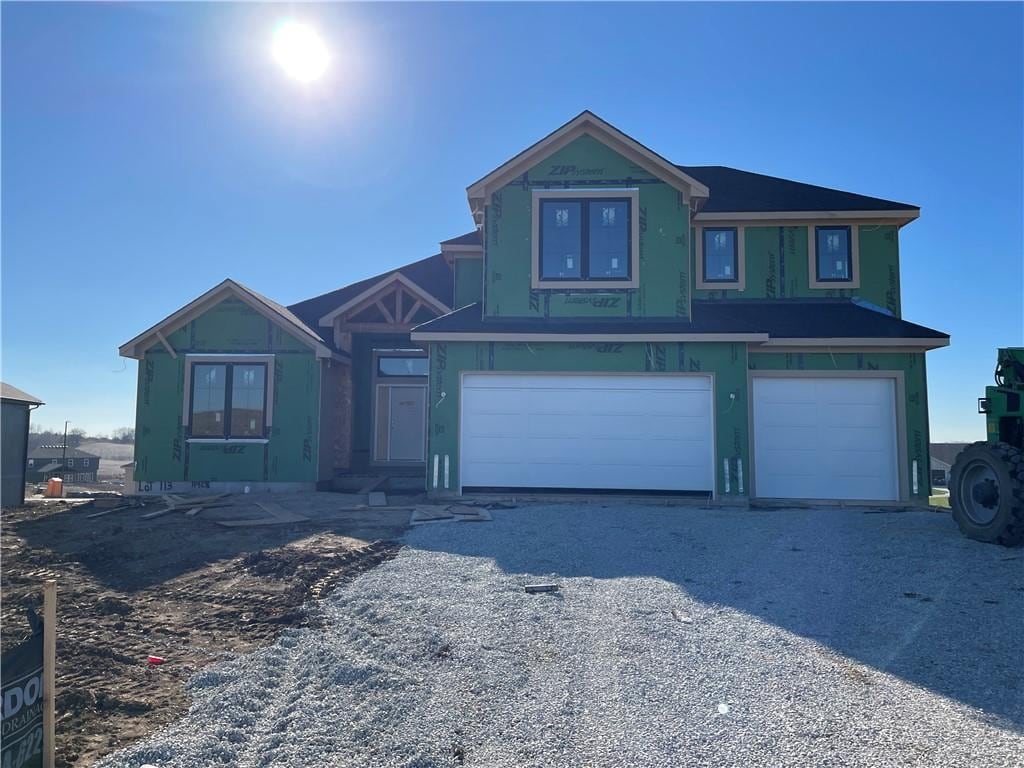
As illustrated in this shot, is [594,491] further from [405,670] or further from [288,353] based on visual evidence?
[405,670]

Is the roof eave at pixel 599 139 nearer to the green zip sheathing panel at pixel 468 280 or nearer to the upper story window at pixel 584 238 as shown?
the upper story window at pixel 584 238

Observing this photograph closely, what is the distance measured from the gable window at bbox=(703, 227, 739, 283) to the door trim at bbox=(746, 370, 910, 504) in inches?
108

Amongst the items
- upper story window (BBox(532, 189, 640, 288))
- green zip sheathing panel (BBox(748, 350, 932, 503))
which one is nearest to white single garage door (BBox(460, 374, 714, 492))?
Answer: green zip sheathing panel (BBox(748, 350, 932, 503))

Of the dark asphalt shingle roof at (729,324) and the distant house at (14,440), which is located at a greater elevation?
the dark asphalt shingle roof at (729,324)

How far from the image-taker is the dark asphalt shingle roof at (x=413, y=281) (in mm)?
16703

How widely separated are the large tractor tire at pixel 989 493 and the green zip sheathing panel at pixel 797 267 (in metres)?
6.49

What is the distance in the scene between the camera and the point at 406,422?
1617cm

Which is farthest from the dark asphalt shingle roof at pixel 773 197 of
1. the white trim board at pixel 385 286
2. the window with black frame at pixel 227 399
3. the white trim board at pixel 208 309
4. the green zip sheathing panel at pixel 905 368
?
the window with black frame at pixel 227 399

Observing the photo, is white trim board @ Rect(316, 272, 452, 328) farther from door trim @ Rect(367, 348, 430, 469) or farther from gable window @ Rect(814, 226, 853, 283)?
gable window @ Rect(814, 226, 853, 283)

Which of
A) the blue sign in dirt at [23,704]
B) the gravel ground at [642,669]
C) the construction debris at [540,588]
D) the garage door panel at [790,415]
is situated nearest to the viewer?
the blue sign in dirt at [23,704]

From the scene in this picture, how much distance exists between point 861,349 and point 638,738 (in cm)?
1114

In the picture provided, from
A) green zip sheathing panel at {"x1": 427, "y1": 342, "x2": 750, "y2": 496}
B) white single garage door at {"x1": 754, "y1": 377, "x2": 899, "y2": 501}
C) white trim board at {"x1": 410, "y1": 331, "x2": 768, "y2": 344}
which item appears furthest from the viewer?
white single garage door at {"x1": 754, "y1": 377, "x2": 899, "y2": 501}

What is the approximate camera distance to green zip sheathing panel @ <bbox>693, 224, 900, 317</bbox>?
14438 millimetres

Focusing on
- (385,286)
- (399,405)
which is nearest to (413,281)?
(385,286)
